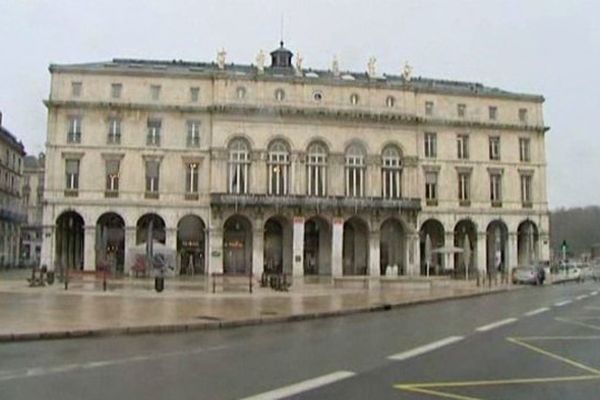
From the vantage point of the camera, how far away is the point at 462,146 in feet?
221

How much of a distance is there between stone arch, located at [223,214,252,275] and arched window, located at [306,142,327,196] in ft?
23.5

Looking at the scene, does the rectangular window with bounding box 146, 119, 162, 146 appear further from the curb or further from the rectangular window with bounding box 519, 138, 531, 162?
the curb

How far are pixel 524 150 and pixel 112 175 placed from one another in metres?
39.9

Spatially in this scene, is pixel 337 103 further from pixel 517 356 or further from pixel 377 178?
pixel 517 356

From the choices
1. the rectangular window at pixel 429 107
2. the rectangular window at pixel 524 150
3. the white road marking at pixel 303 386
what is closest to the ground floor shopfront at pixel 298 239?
the rectangular window at pixel 524 150

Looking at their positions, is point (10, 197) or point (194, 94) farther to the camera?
point (10, 197)

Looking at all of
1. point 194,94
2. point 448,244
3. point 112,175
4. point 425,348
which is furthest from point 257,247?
point 425,348

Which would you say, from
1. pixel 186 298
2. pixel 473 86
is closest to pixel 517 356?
pixel 186 298

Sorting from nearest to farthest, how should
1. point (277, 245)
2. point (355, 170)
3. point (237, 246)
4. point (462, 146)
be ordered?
1. point (237, 246)
2. point (355, 170)
3. point (277, 245)
4. point (462, 146)

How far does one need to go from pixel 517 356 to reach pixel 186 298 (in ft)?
58.5

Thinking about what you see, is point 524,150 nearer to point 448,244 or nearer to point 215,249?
point 448,244

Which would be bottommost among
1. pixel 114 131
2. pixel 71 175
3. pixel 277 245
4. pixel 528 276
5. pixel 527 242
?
pixel 528 276

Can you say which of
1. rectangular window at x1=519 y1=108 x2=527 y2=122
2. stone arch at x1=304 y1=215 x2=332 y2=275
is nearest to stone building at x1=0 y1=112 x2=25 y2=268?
stone arch at x1=304 y1=215 x2=332 y2=275

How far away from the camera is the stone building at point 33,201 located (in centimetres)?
10652
